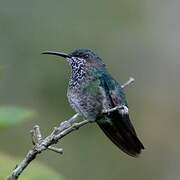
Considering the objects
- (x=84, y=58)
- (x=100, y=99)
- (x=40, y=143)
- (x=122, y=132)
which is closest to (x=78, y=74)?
(x=84, y=58)

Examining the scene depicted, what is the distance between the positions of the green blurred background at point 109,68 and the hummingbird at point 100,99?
3568mm

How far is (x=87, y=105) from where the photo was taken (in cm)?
302

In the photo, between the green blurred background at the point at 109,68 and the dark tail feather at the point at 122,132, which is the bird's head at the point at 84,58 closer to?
the dark tail feather at the point at 122,132

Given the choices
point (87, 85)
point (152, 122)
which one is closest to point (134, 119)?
point (152, 122)

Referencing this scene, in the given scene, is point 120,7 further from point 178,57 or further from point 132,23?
point 178,57

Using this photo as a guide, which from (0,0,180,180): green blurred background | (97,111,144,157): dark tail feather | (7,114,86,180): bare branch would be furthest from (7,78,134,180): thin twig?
(0,0,180,180): green blurred background

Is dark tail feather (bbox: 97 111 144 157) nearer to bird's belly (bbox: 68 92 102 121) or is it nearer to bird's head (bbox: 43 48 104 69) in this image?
bird's belly (bbox: 68 92 102 121)

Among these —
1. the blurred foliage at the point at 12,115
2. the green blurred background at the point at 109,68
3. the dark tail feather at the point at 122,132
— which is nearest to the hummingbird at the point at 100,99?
the dark tail feather at the point at 122,132

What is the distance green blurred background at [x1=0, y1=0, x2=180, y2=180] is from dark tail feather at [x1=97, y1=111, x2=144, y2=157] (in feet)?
13.4

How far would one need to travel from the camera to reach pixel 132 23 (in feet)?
40.7

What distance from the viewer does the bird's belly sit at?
299 centimetres

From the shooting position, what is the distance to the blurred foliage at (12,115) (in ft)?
7.56

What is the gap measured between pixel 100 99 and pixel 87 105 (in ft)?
0.26

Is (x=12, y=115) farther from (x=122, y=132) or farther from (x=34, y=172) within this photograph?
(x=122, y=132)
